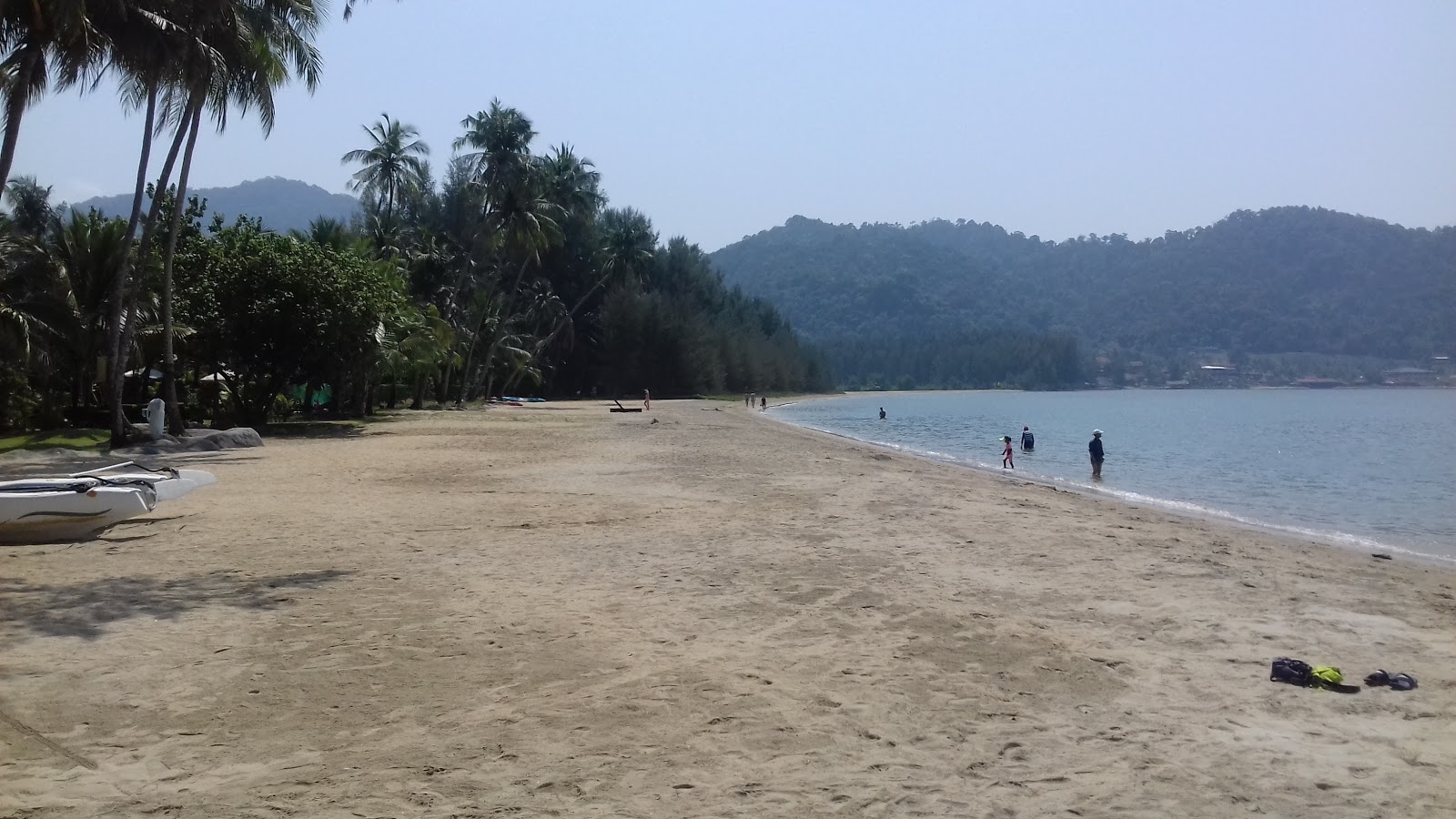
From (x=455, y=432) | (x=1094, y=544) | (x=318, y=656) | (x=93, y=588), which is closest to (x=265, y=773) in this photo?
(x=318, y=656)

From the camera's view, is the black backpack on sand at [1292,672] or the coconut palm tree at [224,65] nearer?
the black backpack on sand at [1292,672]

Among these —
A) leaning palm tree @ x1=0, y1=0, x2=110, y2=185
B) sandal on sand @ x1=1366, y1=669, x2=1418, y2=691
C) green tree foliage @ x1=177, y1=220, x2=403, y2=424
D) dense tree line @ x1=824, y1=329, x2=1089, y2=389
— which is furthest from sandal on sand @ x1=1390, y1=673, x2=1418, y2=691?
dense tree line @ x1=824, y1=329, x2=1089, y2=389

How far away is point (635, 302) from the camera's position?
7856 cm

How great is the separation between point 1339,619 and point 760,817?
6.06m

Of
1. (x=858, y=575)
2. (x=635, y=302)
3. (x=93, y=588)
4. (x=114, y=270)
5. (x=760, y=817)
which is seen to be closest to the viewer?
(x=760, y=817)

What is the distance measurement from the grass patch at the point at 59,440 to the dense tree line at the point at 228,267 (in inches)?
41.1

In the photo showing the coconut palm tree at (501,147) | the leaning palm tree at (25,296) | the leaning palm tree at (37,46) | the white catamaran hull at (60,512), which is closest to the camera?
the white catamaran hull at (60,512)

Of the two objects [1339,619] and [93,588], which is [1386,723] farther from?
[93,588]

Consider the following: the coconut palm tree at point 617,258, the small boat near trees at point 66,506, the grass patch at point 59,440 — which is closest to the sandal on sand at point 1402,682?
the small boat near trees at point 66,506

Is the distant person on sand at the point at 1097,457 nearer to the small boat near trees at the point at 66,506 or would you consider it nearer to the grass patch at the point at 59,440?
the small boat near trees at the point at 66,506

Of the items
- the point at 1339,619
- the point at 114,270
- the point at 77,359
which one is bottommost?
the point at 1339,619

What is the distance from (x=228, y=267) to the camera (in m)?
27.3

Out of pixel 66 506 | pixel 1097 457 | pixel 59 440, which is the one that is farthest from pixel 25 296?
pixel 1097 457

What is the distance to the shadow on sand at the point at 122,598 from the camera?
22.1 ft
